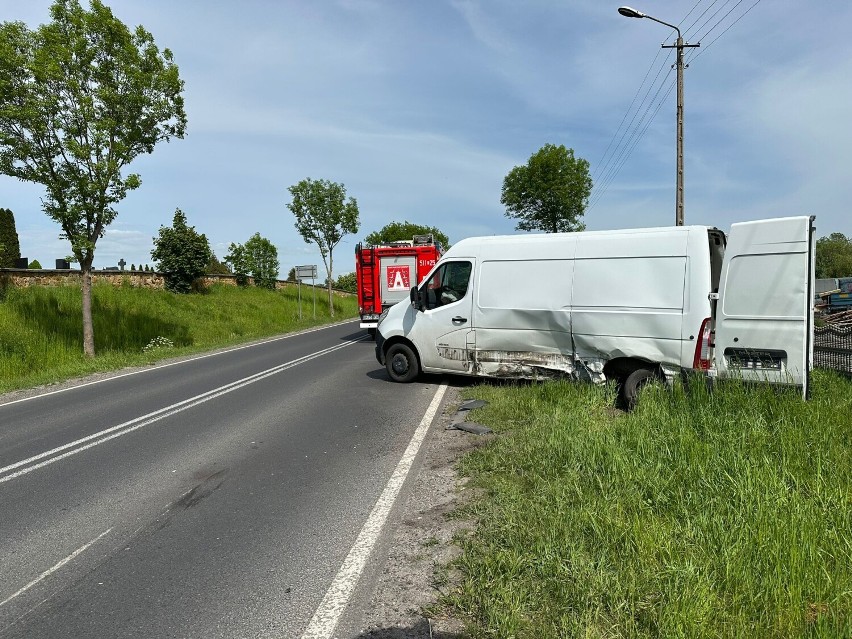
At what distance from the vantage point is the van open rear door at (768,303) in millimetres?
5480

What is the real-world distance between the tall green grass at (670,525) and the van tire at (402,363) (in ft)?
14.3

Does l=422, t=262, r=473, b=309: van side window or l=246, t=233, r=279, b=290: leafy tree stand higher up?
l=246, t=233, r=279, b=290: leafy tree

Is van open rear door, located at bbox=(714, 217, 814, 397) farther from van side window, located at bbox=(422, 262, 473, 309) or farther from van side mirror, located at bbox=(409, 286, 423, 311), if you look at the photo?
van side mirror, located at bbox=(409, 286, 423, 311)

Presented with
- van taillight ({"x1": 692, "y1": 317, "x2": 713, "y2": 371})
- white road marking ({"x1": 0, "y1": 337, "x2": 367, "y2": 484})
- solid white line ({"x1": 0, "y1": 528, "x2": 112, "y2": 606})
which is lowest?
white road marking ({"x1": 0, "y1": 337, "x2": 367, "y2": 484})

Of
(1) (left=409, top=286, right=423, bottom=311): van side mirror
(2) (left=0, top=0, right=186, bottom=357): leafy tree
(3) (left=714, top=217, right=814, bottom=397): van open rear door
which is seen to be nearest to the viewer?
(3) (left=714, top=217, right=814, bottom=397): van open rear door

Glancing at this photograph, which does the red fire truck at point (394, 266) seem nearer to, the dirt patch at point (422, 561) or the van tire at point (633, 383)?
the van tire at point (633, 383)

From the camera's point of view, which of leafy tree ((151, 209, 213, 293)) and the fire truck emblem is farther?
leafy tree ((151, 209, 213, 293))

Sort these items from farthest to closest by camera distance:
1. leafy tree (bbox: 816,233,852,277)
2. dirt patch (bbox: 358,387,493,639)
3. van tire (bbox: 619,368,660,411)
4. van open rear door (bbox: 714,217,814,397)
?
leafy tree (bbox: 816,233,852,277), van tire (bbox: 619,368,660,411), van open rear door (bbox: 714,217,814,397), dirt patch (bbox: 358,387,493,639)

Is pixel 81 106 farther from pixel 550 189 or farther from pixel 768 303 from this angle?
pixel 550 189

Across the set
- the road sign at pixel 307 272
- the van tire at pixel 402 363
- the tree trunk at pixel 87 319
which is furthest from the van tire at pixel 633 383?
the road sign at pixel 307 272

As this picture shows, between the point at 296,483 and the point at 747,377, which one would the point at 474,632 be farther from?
the point at 747,377

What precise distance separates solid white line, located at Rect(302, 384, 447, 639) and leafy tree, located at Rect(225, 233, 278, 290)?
3561cm

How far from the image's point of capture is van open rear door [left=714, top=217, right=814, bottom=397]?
216 inches

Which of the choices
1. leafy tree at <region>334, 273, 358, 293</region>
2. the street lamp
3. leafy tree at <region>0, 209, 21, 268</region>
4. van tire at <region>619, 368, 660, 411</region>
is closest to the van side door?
van tire at <region>619, 368, 660, 411</region>
